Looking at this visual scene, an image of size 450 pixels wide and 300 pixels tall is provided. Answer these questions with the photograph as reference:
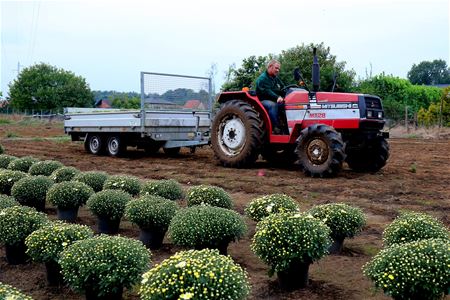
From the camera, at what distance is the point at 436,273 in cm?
357

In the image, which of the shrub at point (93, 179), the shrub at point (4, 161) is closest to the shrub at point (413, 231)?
the shrub at point (93, 179)

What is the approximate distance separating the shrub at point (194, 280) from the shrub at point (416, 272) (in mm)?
1020

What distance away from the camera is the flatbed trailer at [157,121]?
14.1m

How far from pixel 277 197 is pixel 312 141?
177 inches

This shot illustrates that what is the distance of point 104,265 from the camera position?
388 cm

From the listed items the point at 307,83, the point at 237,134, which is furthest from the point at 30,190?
the point at 307,83

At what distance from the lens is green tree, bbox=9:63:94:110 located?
198 feet

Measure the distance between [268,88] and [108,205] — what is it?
232 inches

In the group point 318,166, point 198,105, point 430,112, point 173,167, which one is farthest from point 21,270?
point 430,112

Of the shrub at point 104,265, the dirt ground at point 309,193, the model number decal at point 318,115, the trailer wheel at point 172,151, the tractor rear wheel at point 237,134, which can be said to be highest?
the model number decal at point 318,115

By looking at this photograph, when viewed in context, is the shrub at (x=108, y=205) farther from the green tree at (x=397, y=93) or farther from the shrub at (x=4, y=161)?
the green tree at (x=397, y=93)

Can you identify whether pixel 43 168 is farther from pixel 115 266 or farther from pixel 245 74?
pixel 245 74

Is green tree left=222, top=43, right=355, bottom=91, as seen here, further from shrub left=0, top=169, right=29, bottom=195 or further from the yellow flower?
the yellow flower

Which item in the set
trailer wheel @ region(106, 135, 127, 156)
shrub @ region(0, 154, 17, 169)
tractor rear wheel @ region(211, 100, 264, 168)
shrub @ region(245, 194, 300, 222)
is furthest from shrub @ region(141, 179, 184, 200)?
trailer wheel @ region(106, 135, 127, 156)
